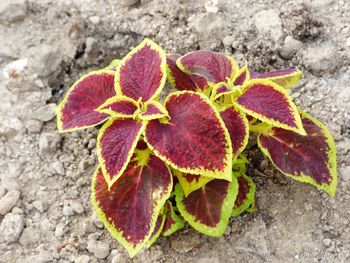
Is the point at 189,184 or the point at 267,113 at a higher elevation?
the point at 267,113

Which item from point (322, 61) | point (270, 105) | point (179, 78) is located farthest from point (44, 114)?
point (322, 61)

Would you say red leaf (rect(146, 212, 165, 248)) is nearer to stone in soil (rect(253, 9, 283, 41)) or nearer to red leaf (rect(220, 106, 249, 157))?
red leaf (rect(220, 106, 249, 157))

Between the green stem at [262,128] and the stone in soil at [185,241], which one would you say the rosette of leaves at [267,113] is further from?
the stone in soil at [185,241]

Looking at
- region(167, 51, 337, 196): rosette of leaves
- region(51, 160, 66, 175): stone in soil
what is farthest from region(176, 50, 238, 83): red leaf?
region(51, 160, 66, 175): stone in soil

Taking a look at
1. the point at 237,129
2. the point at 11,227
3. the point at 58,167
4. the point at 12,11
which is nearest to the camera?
the point at 237,129

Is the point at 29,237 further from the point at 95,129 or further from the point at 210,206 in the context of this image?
the point at 210,206
